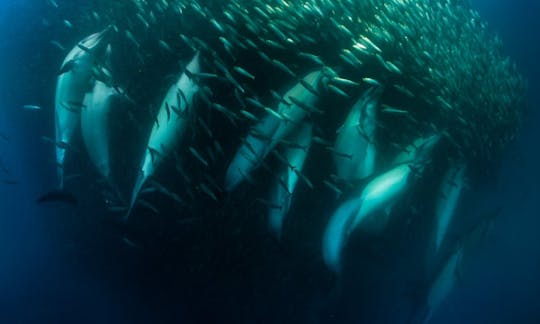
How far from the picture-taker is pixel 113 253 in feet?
27.7

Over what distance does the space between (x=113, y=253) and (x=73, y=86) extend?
470 cm

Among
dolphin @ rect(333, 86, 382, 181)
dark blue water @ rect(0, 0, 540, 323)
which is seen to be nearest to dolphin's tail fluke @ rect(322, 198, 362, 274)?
dolphin @ rect(333, 86, 382, 181)

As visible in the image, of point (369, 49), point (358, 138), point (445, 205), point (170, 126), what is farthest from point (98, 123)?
point (445, 205)

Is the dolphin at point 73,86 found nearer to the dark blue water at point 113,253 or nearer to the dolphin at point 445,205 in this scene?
the dark blue water at point 113,253

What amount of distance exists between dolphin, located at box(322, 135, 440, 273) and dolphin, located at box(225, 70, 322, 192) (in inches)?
53.1

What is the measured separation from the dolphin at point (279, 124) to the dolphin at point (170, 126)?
0.74m

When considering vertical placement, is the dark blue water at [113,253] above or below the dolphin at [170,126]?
Result: below

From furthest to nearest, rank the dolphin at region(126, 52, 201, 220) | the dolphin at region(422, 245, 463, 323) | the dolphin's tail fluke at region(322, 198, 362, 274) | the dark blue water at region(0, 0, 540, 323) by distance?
the dolphin at region(422, 245, 463, 323), the dark blue water at region(0, 0, 540, 323), the dolphin's tail fluke at region(322, 198, 362, 274), the dolphin at region(126, 52, 201, 220)

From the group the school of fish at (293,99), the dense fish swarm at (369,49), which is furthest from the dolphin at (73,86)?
the dense fish swarm at (369,49)

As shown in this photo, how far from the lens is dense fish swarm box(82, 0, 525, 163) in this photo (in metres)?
5.38

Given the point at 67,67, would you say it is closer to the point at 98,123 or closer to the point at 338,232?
the point at 98,123

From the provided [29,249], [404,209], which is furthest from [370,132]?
[29,249]

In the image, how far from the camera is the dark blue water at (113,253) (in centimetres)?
745

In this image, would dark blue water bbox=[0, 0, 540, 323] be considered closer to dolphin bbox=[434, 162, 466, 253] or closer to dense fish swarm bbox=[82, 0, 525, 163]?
dolphin bbox=[434, 162, 466, 253]
